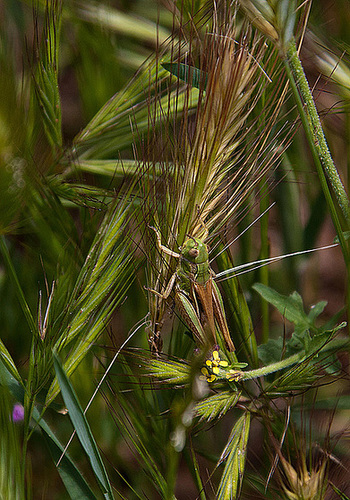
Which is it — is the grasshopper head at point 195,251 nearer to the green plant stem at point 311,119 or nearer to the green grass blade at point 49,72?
the green plant stem at point 311,119

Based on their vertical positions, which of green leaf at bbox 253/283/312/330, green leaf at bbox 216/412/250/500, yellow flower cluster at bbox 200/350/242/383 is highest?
green leaf at bbox 253/283/312/330

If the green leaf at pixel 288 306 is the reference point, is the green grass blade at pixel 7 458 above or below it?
below

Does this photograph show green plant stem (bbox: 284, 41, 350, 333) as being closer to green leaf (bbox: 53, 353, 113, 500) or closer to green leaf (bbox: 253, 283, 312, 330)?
green leaf (bbox: 253, 283, 312, 330)

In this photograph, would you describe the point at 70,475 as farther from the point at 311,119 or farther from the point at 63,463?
the point at 311,119

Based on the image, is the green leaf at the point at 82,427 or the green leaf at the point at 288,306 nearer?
the green leaf at the point at 82,427

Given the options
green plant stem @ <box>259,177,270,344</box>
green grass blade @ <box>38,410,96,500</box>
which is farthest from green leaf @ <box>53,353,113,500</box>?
green plant stem @ <box>259,177,270,344</box>

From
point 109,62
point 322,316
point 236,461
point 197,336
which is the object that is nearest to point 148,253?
point 197,336

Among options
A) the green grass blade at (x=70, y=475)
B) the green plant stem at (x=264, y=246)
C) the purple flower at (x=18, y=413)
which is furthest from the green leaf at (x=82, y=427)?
the green plant stem at (x=264, y=246)

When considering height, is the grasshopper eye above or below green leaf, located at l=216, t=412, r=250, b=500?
above
